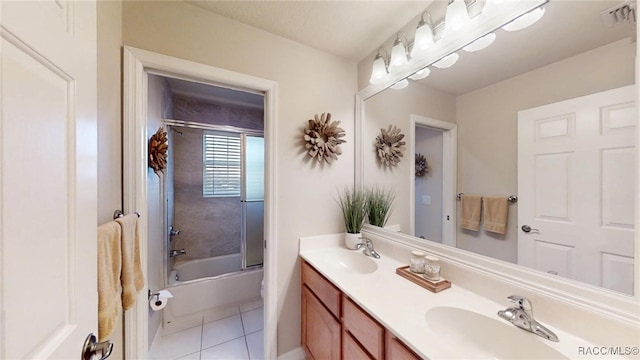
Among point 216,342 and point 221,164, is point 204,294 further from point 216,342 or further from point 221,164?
point 221,164

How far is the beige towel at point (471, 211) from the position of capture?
1105 millimetres

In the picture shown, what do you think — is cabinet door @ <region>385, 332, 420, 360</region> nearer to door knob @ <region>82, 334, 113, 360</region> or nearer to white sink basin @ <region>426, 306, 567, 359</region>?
white sink basin @ <region>426, 306, 567, 359</region>

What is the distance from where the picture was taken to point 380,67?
5.09ft

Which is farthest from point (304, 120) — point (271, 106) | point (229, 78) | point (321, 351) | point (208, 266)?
point (208, 266)

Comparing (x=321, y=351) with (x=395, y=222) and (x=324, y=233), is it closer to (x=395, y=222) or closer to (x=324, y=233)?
(x=324, y=233)

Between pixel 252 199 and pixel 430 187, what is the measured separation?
2.12m

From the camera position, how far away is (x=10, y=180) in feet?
1.19

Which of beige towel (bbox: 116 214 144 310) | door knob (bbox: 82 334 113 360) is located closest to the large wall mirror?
door knob (bbox: 82 334 113 360)

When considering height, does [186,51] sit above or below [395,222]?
above

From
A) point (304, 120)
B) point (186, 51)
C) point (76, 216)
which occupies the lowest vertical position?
point (76, 216)

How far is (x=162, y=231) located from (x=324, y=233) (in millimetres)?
1540

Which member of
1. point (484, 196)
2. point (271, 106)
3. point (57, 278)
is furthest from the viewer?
point (271, 106)

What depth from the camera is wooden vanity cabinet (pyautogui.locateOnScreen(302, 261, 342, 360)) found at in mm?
1146

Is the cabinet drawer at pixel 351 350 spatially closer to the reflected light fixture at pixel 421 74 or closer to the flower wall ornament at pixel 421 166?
the flower wall ornament at pixel 421 166
